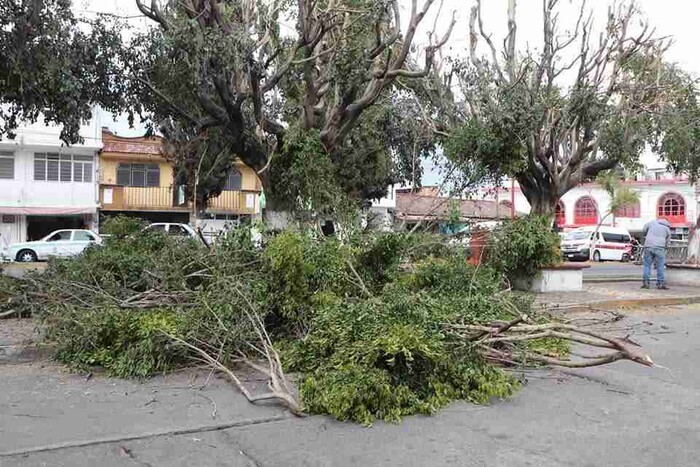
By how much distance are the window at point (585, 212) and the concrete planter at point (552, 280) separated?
145 ft

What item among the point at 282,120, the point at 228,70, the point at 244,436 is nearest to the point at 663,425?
the point at 244,436

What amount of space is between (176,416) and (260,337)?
161 centimetres

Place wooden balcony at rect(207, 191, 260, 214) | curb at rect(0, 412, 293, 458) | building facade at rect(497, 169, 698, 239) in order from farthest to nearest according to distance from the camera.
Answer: building facade at rect(497, 169, 698, 239) → wooden balcony at rect(207, 191, 260, 214) → curb at rect(0, 412, 293, 458)

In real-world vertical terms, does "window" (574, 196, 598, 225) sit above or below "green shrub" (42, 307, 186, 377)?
above

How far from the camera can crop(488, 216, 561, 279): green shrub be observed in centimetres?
1255

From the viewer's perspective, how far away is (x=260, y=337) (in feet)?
21.8

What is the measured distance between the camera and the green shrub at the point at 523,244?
12.6 metres

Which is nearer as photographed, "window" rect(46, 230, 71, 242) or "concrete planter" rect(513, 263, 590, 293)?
"concrete planter" rect(513, 263, 590, 293)

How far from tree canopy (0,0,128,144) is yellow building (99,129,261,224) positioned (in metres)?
22.7

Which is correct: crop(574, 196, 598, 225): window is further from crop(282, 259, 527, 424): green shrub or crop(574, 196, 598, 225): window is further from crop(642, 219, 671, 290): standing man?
crop(282, 259, 527, 424): green shrub

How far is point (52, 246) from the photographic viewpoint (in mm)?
26906

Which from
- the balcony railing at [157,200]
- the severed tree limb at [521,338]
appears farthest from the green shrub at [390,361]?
the balcony railing at [157,200]

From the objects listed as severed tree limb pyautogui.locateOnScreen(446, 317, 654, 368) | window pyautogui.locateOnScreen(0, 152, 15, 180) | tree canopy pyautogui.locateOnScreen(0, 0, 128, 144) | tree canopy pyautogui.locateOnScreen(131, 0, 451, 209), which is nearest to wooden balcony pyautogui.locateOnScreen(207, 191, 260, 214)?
window pyautogui.locateOnScreen(0, 152, 15, 180)

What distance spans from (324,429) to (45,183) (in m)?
33.5
